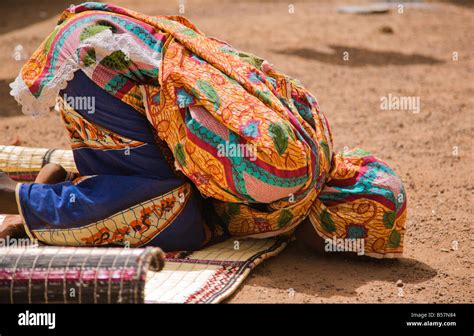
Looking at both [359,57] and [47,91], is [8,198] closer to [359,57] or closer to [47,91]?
[47,91]

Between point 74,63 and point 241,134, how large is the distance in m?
0.87

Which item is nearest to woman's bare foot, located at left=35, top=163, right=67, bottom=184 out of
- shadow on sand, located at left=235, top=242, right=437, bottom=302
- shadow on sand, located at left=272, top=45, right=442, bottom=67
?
shadow on sand, located at left=235, top=242, right=437, bottom=302

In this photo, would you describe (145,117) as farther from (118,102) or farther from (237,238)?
(237,238)

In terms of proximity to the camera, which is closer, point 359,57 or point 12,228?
point 12,228

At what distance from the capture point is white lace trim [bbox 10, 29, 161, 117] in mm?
3795

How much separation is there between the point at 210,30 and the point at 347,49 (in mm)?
1573

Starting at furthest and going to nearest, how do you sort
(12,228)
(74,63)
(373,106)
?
(373,106), (12,228), (74,63)

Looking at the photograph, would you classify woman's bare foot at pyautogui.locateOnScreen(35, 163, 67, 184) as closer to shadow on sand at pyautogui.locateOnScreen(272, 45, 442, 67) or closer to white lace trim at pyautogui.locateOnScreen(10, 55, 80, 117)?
white lace trim at pyautogui.locateOnScreen(10, 55, 80, 117)

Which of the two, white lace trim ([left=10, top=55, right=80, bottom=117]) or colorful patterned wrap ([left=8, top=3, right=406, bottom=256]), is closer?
colorful patterned wrap ([left=8, top=3, right=406, bottom=256])

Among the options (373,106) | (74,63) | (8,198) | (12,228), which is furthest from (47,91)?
(373,106)

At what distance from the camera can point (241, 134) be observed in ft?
11.8

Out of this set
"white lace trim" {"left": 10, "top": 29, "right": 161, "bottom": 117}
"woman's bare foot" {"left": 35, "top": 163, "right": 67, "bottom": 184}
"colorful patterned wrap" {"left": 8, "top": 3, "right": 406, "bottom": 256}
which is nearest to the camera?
"colorful patterned wrap" {"left": 8, "top": 3, "right": 406, "bottom": 256}

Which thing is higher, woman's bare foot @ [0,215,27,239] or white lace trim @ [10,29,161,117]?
white lace trim @ [10,29,161,117]
